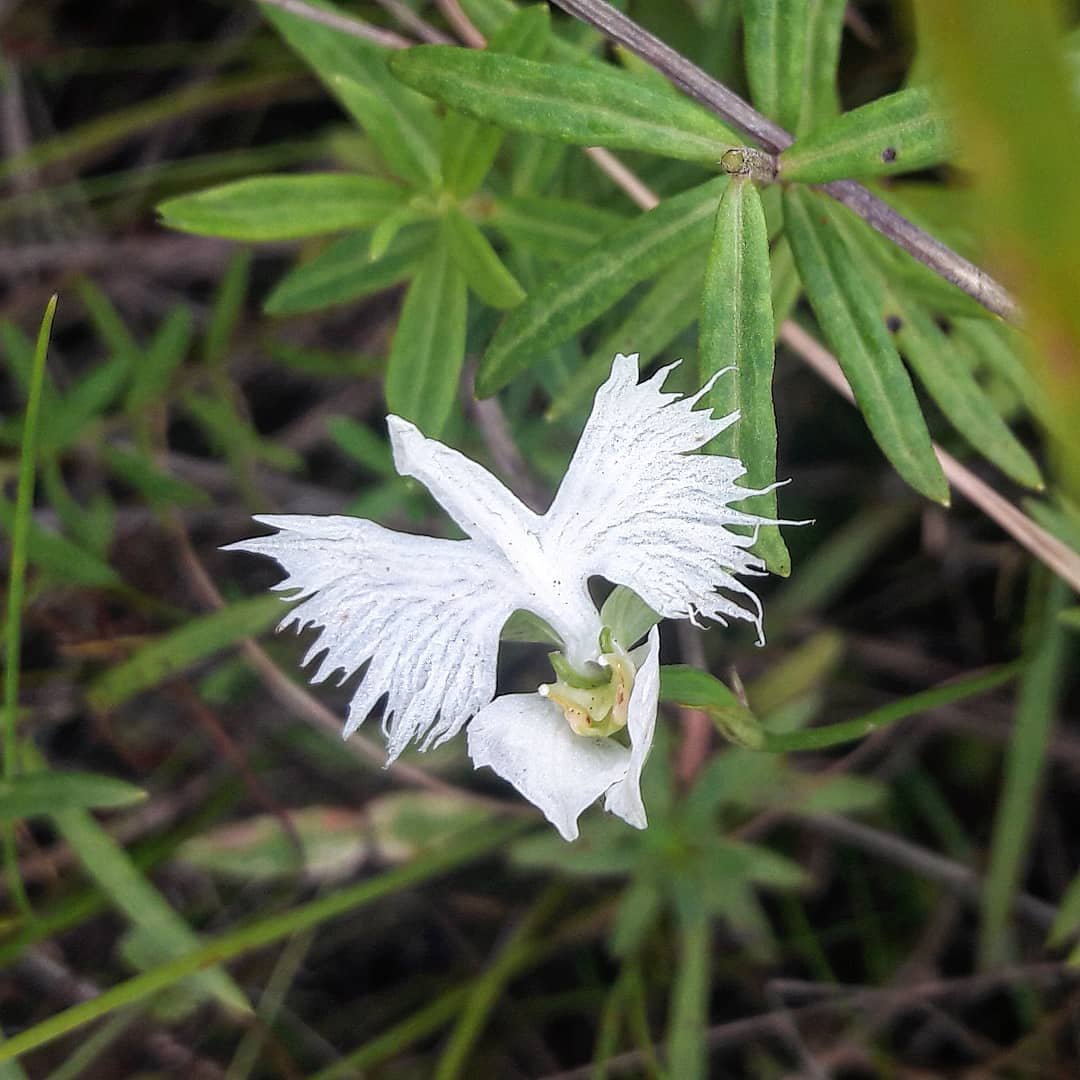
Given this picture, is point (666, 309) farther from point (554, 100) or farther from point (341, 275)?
point (341, 275)

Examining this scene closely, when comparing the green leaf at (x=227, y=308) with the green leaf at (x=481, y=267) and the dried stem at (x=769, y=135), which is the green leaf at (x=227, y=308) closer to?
the green leaf at (x=481, y=267)

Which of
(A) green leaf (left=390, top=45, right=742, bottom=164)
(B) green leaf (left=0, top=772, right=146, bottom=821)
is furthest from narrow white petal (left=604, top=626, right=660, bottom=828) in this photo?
(B) green leaf (left=0, top=772, right=146, bottom=821)

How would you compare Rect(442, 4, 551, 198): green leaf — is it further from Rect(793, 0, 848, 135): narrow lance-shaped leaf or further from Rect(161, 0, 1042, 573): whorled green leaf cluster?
Rect(793, 0, 848, 135): narrow lance-shaped leaf

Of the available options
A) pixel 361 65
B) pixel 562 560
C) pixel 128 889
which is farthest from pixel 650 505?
pixel 128 889

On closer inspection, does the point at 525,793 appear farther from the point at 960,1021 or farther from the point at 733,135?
the point at 960,1021

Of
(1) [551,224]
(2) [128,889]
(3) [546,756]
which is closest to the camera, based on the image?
(3) [546,756]

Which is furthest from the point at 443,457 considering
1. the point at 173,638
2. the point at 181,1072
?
the point at 181,1072

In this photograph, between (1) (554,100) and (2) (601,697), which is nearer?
(2) (601,697)
